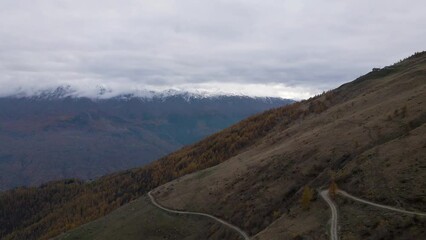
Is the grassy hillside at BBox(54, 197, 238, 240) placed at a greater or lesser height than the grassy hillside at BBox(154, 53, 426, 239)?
lesser

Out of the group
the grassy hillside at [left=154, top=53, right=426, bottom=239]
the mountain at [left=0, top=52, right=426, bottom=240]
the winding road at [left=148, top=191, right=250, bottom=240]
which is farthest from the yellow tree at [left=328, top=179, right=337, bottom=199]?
the winding road at [left=148, top=191, right=250, bottom=240]

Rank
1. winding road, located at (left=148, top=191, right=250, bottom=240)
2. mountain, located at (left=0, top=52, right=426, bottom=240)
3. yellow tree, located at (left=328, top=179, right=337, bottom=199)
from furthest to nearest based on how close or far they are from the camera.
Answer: winding road, located at (left=148, top=191, right=250, bottom=240) < yellow tree, located at (left=328, top=179, right=337, bottom=199) < mountain, located at (left=0, top=52, right=426, bottom=240)

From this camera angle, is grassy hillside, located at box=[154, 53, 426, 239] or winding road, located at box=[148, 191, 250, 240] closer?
grassy hillside, located at box=[154, 53, 426, 239]

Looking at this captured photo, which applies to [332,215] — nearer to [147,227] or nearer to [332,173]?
[332,173]

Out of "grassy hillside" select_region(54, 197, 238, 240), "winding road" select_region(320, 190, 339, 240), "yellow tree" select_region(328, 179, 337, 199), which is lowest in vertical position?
"grassy hillside" select_region(54, 197, 238, 240)

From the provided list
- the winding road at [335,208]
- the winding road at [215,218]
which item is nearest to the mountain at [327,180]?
the winding road at [335,208]

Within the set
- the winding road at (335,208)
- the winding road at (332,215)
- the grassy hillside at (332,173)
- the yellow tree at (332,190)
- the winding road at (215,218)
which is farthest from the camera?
the winding road at (215,218)

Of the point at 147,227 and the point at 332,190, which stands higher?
the point at 332,190

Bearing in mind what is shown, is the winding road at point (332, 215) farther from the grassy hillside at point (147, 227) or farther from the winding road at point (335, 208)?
the grassy hillside at point (147, 227)

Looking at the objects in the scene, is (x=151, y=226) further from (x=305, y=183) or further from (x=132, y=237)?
(x=305, y=183)

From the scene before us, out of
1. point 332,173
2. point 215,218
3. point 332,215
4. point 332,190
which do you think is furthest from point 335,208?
point 215,218

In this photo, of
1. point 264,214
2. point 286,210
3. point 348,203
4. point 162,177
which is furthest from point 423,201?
point 162,177

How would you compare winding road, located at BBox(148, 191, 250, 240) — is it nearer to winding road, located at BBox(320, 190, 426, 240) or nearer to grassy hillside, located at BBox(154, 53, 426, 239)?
A: grassy hillside, located at BBox(154, 53, 426, 239)

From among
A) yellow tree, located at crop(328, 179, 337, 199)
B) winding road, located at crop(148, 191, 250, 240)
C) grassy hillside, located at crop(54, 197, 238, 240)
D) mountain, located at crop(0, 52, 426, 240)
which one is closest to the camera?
mountain, located at crop(0, 52, 426, 240)
